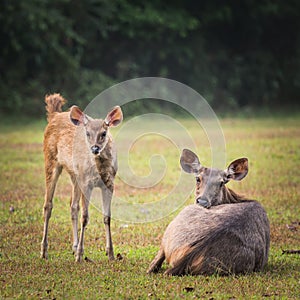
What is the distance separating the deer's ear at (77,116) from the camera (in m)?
7.47

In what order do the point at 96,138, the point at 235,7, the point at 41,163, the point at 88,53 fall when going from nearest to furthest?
1. the point at 96,138
2. the point at 41,163
3. the point at 88,53
4. the point at 235,7

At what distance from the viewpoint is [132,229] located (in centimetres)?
880

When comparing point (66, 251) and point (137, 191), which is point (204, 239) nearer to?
point (66, 251)

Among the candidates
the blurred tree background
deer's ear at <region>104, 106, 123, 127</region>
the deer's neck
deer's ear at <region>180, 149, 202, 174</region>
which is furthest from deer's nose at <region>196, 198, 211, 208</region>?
the blurred tree background

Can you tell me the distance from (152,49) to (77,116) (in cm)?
1843

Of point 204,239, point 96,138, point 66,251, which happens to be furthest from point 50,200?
point 204,239

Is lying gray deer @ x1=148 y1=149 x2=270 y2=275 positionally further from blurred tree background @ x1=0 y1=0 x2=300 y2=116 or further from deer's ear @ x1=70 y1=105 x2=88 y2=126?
blurred tree background @ x1=0 y1=0 x2=300 y2=116

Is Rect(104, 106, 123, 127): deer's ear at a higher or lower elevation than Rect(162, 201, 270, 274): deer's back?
higher

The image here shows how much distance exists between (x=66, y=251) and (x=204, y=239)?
7.08 feet

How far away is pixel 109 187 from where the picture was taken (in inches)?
291

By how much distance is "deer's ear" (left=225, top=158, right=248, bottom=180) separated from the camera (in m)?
7.25

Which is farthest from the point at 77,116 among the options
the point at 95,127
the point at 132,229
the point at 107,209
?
the point at 132,229

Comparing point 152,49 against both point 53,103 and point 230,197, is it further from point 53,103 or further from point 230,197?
point 230,197

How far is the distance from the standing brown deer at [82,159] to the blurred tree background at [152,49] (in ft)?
45.1
